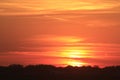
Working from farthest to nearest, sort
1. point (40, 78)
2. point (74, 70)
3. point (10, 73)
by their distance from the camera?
point (74, 70), point (10, 73), point (40, 78)

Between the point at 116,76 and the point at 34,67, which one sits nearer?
the point at 116,76

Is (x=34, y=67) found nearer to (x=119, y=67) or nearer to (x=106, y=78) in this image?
(x=119, y=67)

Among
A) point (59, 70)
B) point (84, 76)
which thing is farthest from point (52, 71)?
point (84, 76)

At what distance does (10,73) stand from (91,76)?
9.74m

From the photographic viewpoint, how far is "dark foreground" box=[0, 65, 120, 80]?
8378 cm

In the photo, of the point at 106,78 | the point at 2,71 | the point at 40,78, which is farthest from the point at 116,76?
the point at 2,71

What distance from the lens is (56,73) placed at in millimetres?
90688

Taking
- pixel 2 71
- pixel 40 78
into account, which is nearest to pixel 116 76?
pixel 40 78

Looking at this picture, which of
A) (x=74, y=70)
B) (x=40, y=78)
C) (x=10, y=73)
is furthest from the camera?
(x=74, y=70)

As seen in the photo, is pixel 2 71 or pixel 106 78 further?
pixel 2 71

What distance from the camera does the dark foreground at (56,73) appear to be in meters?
83.8

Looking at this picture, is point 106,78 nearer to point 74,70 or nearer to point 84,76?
point 84,76

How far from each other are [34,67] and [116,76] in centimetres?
1818

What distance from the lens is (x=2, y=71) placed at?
90750 mm
